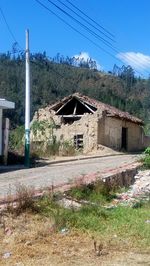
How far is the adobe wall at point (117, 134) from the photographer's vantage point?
34.6 meters

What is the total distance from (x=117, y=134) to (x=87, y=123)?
13.1 ft

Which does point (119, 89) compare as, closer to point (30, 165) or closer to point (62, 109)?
point (62, 109)

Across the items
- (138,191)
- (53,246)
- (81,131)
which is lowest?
(138,191)

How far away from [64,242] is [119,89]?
81.6m

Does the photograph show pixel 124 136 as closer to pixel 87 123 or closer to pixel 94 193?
pixel 87 123

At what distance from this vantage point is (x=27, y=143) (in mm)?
22094

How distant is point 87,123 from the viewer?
34.2 meters

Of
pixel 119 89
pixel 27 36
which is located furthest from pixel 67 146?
pixel 119 89

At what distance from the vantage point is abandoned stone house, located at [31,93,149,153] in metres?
34.1

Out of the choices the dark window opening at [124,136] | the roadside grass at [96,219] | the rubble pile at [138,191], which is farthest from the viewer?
the dark window opening at [124,136]

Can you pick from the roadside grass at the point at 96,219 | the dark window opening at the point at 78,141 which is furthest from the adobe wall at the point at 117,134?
the roadside grass at the point at 96,219

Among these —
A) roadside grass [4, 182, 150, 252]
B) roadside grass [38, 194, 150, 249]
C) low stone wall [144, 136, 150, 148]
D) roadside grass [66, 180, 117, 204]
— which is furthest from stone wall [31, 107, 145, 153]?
roadside grass [38, 194, 150, 249]

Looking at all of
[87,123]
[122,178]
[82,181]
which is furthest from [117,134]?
[82,181]

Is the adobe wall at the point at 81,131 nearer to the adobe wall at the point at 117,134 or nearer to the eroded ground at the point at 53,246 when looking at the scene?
the adobe wall at the point at 117,134
